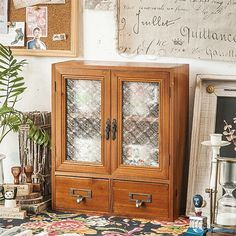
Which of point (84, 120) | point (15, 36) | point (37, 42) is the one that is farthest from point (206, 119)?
point (15, 36)

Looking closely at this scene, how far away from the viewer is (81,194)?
356cm

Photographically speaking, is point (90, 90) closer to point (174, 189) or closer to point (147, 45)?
point (147, 45)

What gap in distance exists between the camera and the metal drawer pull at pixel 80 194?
354 cm

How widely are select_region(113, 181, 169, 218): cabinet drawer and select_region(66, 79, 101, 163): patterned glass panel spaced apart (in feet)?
0.64

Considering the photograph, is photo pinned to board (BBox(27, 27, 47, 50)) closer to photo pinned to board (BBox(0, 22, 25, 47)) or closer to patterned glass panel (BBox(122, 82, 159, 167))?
photo pinned to board (BBox(0, 22, 25, 47))

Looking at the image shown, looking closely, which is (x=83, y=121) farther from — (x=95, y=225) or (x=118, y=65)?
(x=95, y=225)

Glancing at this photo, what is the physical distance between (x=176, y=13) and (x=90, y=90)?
22.9 inches

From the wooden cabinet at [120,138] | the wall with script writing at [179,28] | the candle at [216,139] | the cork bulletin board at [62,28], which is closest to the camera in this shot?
the candle at [216,139]

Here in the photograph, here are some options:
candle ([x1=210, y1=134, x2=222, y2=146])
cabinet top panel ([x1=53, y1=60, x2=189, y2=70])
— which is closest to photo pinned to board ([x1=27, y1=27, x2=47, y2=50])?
cabinet top panel ([x1=53, y1=60, x2=189, y2=70])

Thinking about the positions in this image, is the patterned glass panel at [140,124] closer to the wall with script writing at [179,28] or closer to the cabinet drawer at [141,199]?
the cabinet drawer at [141,199]

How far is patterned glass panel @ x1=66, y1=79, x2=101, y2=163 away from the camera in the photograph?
3.51 meters

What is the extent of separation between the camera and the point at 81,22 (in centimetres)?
382

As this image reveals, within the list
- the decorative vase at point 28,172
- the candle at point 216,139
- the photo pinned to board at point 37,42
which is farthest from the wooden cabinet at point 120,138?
the photo pinned to board at point 37,42

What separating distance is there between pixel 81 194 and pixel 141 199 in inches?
12.5
